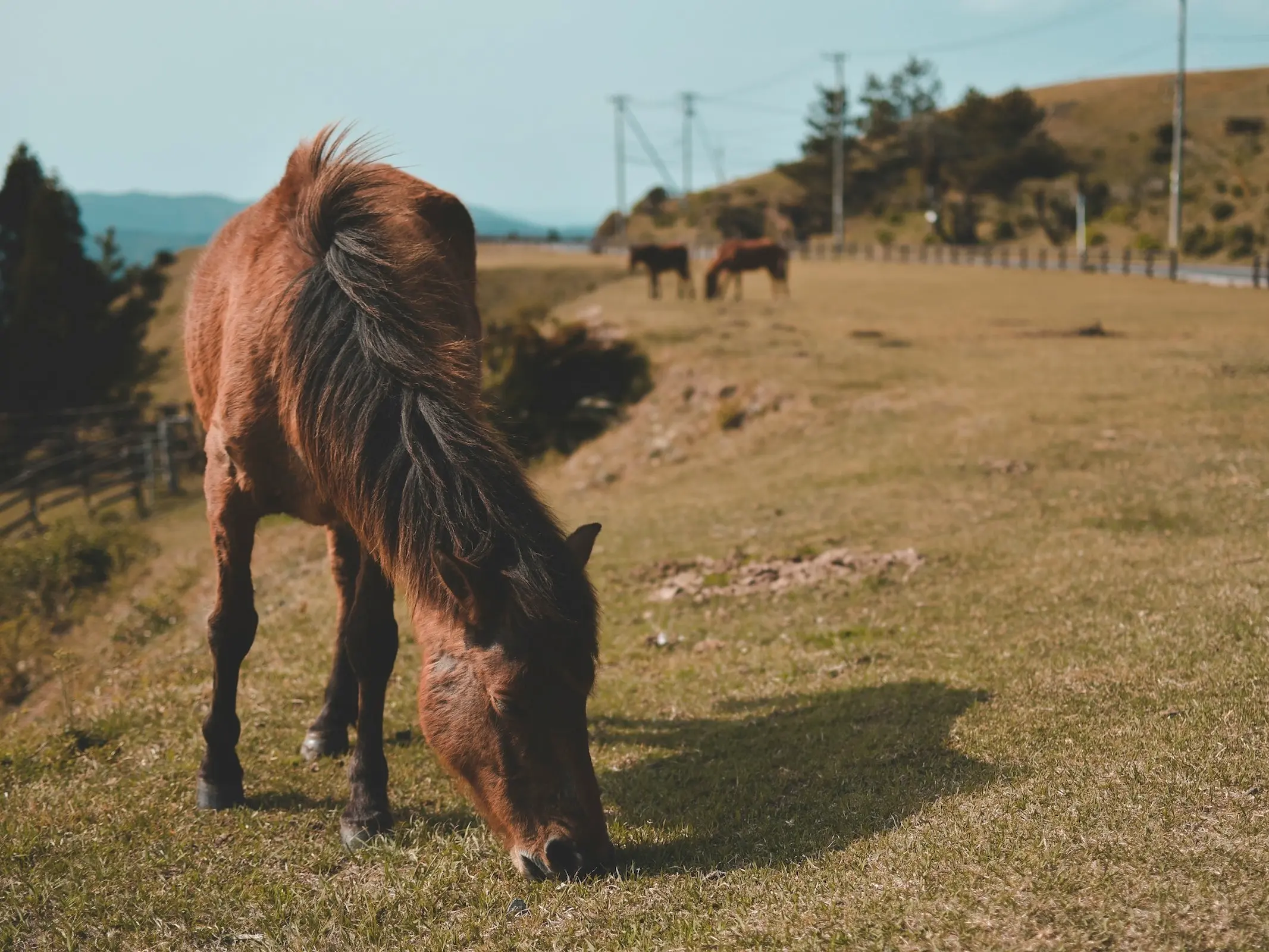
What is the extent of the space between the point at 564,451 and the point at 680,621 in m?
12.0

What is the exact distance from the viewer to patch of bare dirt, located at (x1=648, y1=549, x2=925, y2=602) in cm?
848

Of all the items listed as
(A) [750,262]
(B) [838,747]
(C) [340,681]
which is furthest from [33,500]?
(B) [838,747]

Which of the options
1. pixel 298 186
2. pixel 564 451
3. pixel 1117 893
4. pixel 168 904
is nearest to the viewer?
pixel 1117 893

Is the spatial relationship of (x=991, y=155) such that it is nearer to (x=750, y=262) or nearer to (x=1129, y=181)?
(x=1129, y=181)

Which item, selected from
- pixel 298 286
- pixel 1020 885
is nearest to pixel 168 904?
pixel 298 286

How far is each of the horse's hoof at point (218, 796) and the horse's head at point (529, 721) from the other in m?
1.79

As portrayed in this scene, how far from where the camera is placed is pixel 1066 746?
4.46m

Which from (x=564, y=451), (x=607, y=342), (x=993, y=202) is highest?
(x=993, y=202)

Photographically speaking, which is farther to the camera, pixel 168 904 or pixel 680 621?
pixel 680 621

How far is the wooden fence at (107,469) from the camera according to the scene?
23562mm

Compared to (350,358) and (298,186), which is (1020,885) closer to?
(350,358)

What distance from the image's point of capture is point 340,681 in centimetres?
606

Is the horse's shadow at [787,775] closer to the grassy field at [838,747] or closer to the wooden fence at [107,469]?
the grassy field at [838,747]

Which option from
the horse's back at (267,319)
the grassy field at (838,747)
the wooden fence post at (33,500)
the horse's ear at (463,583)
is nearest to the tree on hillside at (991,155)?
the wooden fence post at (33,500)
